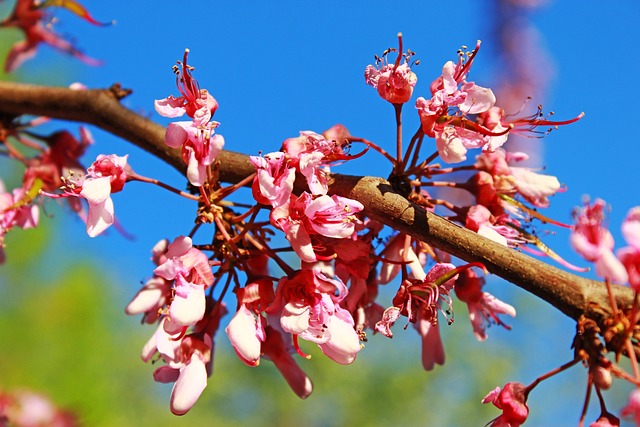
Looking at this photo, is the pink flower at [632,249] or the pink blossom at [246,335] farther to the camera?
the pink blossom at [246,335]

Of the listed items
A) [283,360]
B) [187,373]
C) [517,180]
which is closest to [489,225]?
[517,180]

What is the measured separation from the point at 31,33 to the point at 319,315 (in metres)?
1.33

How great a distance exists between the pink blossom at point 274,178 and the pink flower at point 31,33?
0.95 meters

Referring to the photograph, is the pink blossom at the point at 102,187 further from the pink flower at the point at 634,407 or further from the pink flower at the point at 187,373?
the pink flower at the point at 634,407

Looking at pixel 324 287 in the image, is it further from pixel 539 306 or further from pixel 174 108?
pixel 539 306

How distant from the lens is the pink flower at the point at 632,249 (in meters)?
0.80

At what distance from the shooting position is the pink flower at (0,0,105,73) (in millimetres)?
1756

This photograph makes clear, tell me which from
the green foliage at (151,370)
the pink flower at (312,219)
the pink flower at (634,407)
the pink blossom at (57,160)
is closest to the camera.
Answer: the pink flower at (634,407)

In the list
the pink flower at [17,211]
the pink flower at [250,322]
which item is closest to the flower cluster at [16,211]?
the pink flower at [17,211]

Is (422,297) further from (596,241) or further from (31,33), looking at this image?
(31,33)

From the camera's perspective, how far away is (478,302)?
3.78 ft

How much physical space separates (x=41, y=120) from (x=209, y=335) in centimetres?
78

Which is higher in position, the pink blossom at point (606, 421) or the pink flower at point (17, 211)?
the pink blossom at point (606, 421)

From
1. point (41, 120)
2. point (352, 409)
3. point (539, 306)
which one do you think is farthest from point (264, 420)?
point (41, 120)
